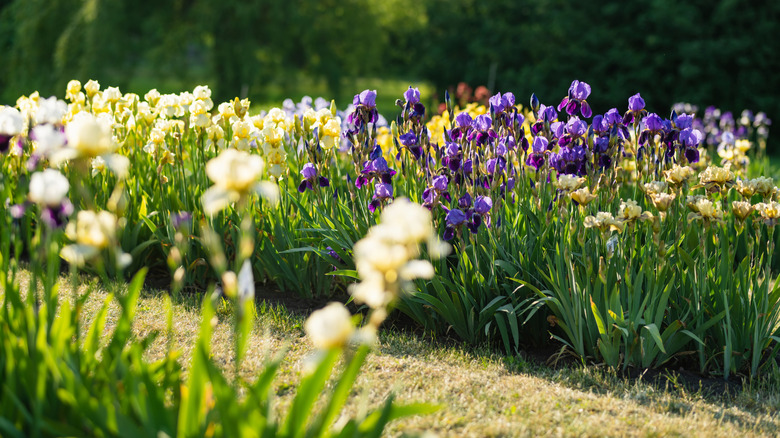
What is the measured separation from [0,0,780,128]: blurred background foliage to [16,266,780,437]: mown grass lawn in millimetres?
9438

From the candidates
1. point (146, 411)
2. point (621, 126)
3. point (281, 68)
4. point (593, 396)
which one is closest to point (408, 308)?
point (593, 396)

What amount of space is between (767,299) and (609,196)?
88 centimetres

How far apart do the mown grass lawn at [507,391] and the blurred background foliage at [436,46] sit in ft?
31.0

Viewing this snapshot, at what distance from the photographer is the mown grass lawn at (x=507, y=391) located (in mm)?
2627

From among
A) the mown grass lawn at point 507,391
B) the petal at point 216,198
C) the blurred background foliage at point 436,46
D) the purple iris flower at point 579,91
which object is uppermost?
the blurred background foliage at point 436,46

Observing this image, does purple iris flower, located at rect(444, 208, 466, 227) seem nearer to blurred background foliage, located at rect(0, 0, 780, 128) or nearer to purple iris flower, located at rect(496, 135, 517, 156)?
purple iris flower, located at rect(496, 135, 517, 156)

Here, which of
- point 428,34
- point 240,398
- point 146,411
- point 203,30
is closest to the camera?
point 146,411

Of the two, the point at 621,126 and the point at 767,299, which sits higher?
the point at 621,126

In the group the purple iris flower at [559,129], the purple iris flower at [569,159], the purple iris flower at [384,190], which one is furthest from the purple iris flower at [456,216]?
the purple iris flower at [559,129]

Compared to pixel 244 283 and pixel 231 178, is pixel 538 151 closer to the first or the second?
pixel 244 283

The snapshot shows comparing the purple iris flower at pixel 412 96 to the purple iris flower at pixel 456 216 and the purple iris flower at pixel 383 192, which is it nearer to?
the purple iris flower at pixel 383 192

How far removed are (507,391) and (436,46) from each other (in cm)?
1239

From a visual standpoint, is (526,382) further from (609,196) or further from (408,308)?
(609,196)

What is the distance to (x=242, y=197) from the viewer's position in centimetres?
172
